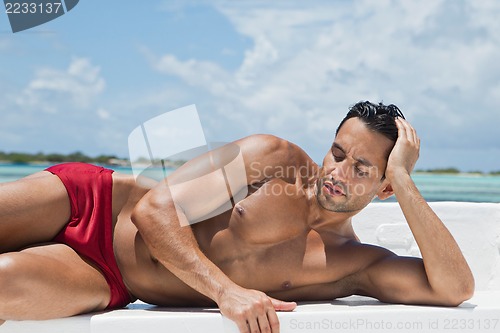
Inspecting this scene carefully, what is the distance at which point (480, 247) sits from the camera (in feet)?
9.95

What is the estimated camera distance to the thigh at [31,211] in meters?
2.11

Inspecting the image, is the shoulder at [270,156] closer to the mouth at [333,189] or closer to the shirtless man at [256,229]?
the shirtless man at [256,229]

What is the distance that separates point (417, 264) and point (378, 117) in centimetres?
50

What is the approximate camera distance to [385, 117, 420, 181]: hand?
7.06 ft

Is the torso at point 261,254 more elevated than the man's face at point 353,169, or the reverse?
the man's face at point 353,169

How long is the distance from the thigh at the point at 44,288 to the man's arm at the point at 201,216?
227mm

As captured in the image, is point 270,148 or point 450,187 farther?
point 450,187

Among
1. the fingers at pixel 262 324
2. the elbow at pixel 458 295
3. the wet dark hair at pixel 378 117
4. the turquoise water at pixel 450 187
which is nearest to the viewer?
the fingers at pixel 262 324

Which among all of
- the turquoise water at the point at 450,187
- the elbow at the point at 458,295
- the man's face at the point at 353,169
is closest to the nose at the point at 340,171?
the man's face at the point at 353,169

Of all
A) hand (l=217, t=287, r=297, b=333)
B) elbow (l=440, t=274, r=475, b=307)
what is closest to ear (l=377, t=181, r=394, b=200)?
elbow (l=440, t=274, r=475, b=307)

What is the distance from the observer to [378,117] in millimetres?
2242

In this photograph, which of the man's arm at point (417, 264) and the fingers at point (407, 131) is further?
the fingers at point (407, 131)

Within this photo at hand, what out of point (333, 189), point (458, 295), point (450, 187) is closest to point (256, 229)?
point (333, 189)

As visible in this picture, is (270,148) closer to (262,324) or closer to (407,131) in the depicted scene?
(407,131)
